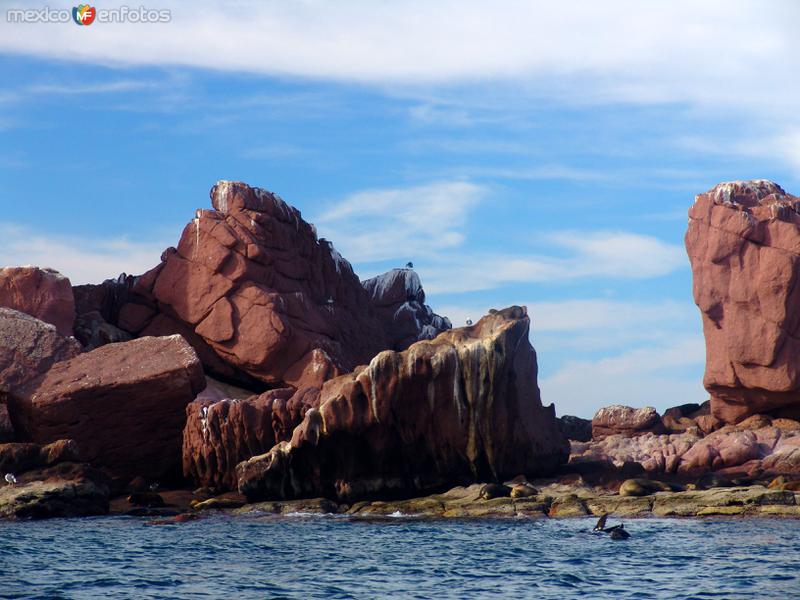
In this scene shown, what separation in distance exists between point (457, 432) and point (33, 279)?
2685 centimetres

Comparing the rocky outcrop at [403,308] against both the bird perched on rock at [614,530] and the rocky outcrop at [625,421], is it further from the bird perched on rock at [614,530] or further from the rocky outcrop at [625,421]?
the bird perched on rock at [614,530]

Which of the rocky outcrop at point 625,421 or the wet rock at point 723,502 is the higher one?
the rocky outcrop at point 625,421

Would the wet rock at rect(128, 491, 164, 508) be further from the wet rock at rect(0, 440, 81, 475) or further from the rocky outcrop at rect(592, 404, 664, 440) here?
the rocky outcrop at rect(592, 404, 664, 440)

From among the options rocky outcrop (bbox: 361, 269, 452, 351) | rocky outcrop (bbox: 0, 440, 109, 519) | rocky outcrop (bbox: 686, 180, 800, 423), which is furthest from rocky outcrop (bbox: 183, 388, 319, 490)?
rocky outcrop (bbox: 686, 180, 800, 423)

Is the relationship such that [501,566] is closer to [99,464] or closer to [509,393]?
[509,393]

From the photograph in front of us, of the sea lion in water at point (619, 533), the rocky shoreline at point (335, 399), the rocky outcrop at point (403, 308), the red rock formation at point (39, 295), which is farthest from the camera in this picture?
the rocky outcrop at point (403, 308)

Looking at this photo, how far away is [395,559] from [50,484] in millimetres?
18369

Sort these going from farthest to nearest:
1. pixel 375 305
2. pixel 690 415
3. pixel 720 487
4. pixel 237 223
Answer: pixel 375 305, pixel 690 415, pixel 237 223, pixel 720 487

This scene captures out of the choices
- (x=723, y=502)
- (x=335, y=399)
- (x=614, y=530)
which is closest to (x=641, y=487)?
(x=723, y=502)

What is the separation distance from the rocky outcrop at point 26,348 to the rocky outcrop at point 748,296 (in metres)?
34.1

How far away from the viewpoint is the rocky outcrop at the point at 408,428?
4456 cm

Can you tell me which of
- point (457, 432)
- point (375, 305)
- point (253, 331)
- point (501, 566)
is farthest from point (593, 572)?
point (375, 305)

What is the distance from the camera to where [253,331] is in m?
60.7

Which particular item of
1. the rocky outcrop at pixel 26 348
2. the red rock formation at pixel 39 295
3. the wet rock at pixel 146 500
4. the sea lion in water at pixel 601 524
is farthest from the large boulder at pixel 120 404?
the sea lion in water at pixel 601 524
